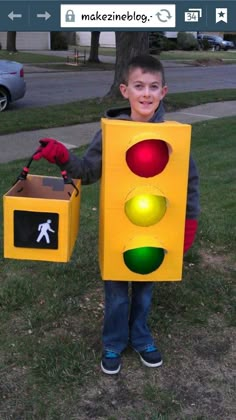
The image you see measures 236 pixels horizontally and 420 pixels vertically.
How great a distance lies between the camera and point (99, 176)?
259 cm

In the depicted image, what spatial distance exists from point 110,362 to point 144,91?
4.21 feet

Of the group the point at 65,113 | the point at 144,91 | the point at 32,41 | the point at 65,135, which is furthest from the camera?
the point at 32,41

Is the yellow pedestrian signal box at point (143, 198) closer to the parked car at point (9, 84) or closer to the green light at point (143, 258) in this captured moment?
the green light at point (143, 258)

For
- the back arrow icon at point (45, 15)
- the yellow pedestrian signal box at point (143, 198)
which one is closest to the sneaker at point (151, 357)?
the yellow pedestrian signal box at point (143, 198)

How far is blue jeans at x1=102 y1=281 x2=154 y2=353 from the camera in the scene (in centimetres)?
269

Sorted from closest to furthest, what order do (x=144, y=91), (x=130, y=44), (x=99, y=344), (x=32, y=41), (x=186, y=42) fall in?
(x=144, y=91), (x=99, y=344), (x=130, y=44), (x=32, y=41), (x=186, y=42)

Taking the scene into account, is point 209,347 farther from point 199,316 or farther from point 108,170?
point 108,170

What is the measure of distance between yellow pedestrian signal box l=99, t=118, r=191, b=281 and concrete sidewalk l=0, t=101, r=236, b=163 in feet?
16.0

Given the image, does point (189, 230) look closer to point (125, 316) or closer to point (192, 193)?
point (192, 193)

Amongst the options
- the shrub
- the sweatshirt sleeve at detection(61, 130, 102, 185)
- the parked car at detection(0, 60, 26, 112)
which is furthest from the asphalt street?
the shrub

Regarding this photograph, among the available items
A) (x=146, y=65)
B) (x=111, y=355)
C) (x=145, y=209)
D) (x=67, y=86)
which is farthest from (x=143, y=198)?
(x=67, y=86)

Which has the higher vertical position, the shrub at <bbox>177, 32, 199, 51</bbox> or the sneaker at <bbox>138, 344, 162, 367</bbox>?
the shrub at <bbox>177, 32, 199, 51</bbox>

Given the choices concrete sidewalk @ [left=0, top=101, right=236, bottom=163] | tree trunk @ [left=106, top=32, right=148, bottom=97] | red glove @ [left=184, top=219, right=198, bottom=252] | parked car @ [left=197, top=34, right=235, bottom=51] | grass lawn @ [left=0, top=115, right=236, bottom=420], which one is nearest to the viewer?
grass lawn @ [left=0, top=115, right=236, bottom=420]

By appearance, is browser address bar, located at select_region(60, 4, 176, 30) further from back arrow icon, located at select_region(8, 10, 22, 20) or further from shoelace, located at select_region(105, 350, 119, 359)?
shoelace, located at select_region(105, 350, 119, 359)
